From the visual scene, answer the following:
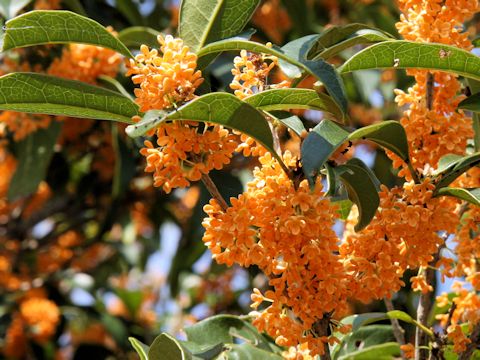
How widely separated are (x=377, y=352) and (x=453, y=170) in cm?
55

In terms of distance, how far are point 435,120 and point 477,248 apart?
30cm

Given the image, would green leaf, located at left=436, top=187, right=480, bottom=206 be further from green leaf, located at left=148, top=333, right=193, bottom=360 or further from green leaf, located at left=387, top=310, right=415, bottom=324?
green leaf, located at left=148, top=333, right=193, bottom=360

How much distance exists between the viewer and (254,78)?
142 centimetres

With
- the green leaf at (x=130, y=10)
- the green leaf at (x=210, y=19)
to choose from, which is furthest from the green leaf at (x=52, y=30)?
the green leaf at (x=130, y=10)

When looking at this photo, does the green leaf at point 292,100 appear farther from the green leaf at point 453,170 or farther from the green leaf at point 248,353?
the green leaf at point 248,353

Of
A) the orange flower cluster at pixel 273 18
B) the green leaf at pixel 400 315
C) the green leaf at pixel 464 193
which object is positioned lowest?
the orange flower cluster at pixel 273 18

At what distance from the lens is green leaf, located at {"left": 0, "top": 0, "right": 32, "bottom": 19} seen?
2.48 meters

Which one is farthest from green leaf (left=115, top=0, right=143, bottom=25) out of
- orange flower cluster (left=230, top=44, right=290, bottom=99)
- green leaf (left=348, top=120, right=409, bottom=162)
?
green leaf (left=348, top=120, right=409, bottom=162)

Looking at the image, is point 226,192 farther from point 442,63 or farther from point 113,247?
point 113,247

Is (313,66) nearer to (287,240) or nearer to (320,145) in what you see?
(320,145)

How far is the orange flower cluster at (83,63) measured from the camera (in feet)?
8.84

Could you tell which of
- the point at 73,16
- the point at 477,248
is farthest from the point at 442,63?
the point at 73,16

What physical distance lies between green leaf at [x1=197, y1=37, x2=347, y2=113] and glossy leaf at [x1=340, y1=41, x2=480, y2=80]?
119mm

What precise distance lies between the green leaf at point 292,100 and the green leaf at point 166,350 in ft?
1.44
